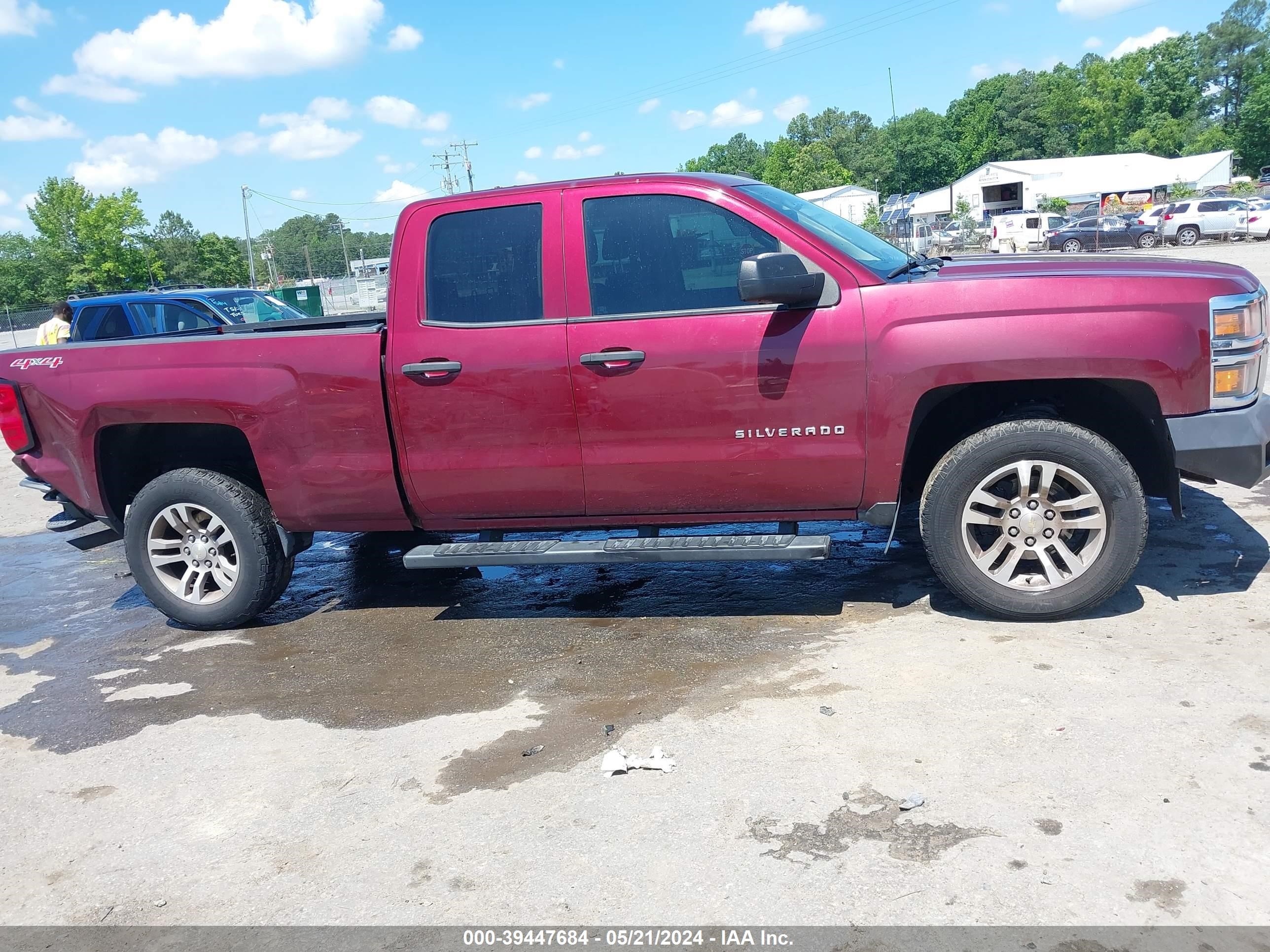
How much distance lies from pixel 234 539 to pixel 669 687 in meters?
2.56

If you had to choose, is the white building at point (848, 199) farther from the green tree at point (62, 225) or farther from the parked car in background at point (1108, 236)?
the green tree at point (62, 225)

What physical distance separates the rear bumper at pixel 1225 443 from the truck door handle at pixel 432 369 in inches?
124

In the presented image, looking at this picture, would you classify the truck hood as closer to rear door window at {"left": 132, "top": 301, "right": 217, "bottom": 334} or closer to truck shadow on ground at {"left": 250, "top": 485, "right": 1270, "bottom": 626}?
truck shadow on ground at {"left": 250, "top": 485, "right": 1270, "bottom": 626}

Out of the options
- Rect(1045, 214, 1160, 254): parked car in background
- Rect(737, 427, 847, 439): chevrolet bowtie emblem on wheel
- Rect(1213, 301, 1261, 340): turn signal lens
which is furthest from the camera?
Rect(1045, 214, 1160, 254): parked car in background

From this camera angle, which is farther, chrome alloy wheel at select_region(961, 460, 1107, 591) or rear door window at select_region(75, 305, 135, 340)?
rear door window at select_region(75, 305, 135, 340)

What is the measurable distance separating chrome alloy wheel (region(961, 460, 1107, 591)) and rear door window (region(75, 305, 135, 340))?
1199cm

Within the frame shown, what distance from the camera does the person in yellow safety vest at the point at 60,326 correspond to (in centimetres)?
1291

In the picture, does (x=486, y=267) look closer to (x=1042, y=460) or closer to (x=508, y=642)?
(x=508, y=642)

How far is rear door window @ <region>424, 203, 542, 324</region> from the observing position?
15.7 feet

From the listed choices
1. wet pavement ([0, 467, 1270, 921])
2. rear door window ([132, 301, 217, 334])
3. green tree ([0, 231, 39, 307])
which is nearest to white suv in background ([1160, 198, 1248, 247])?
rear door window ([132, 301, 217, 334])

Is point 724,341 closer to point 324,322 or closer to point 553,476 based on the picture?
point 553,476

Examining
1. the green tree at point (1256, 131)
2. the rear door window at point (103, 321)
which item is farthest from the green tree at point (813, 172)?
the rear door window at point (103, 321)

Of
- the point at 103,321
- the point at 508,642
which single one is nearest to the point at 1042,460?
the point at 508,642

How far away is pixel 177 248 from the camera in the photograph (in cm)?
9362
